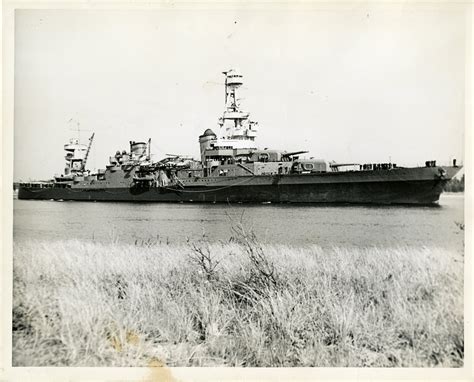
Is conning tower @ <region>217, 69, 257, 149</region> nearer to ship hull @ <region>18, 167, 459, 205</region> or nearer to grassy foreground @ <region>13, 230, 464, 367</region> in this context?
ship hull @ <region>18, 167, 459, 205</region>

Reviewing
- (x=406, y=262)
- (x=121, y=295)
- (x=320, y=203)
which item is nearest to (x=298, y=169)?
(x=320, y=203)

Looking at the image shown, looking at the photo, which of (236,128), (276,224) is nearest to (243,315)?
(276,224)

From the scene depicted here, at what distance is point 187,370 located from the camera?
5414 mm

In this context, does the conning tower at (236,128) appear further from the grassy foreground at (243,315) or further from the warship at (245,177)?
the grassy foreground at (243,315)

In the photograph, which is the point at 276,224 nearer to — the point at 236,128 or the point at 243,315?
the point at 236,128

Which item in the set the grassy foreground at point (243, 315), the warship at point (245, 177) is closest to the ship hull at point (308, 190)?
the warship at point (245, 177)

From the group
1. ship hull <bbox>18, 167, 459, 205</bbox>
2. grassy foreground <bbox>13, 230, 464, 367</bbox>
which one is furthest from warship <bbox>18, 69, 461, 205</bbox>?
grassy foreground <bbox>13, 230, 464, 367</bbox>

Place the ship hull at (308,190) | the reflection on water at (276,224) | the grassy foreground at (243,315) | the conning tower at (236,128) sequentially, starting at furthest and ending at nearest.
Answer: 1. the ship hull at (308,190)
2. the conning tower at (236,128)
3. the reflection on water at (276,224)
4. the grassy foreground at (243,315)

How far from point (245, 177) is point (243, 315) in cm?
1866

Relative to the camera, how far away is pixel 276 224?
53.4ft

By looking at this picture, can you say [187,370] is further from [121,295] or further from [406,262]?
[406,262]

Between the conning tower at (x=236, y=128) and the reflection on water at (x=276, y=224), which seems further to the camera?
the conning tower at (x=236, y=128)

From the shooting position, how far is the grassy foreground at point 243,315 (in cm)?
536

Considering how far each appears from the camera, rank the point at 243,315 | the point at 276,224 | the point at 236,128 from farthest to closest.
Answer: the point at 236,128, the point at 276,224, the point at 243,315
